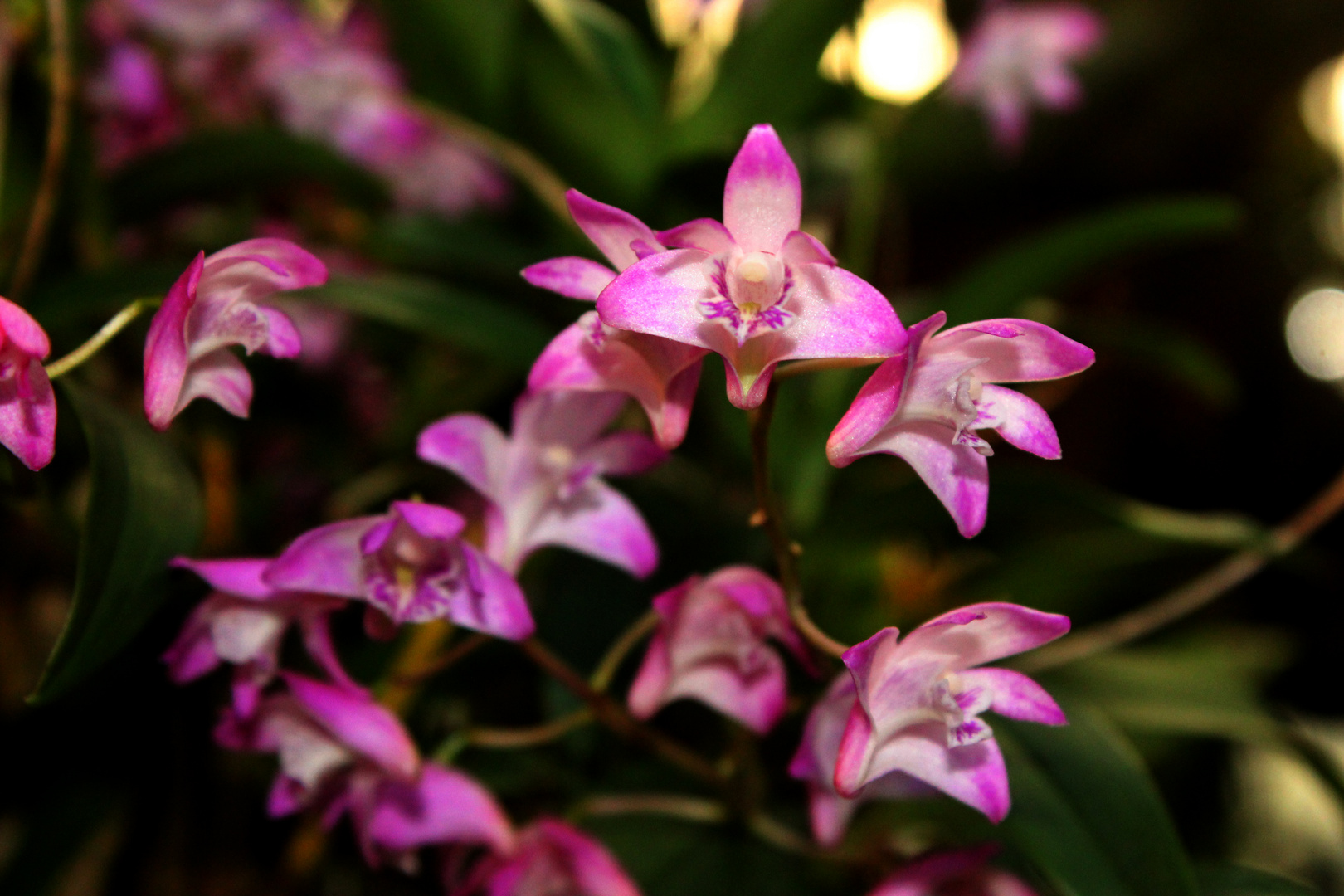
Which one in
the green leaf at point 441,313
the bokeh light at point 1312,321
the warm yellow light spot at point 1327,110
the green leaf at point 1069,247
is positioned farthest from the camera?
the warm yellow light spot at point 1327,110

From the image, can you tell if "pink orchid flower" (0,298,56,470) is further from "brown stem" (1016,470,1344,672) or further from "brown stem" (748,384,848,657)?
"brown stem" (1016,470,1344,672)

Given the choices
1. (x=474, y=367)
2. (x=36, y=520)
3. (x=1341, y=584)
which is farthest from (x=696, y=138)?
(x=1341, y=584)

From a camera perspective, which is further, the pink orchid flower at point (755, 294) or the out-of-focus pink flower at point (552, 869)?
the out-of-focus pink flower at point (552, 869)

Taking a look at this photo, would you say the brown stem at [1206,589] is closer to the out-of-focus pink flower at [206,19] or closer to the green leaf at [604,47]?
the green leaf at [604,47]

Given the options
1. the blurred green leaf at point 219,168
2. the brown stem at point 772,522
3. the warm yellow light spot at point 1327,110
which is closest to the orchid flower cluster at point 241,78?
the blurred green leaf at point 219,168

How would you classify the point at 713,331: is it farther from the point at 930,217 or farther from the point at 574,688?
the point at 930,217

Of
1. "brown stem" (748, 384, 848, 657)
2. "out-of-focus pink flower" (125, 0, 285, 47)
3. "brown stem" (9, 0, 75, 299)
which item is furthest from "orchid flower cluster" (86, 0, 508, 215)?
"brown stem" (748, 384, 848, 657)
